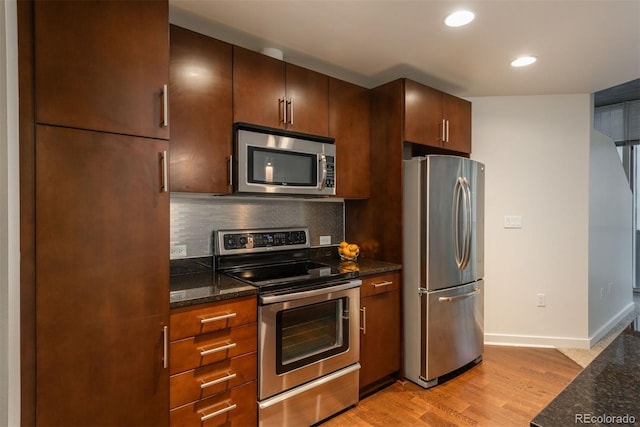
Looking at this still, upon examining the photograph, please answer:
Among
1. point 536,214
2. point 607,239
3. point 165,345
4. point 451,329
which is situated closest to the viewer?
point 165,345

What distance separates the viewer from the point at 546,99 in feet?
10.8

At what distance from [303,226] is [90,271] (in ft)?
5.27

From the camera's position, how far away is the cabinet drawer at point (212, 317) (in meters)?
1.58

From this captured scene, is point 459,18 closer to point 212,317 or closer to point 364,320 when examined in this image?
point 364,320

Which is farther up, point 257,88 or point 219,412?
point 257,88

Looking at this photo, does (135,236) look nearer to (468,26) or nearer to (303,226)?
(303,226)

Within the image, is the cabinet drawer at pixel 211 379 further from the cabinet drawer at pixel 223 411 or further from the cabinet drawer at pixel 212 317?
the cabinet drawer at pixel 212 317

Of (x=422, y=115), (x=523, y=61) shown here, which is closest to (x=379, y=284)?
(x=422, y=115)

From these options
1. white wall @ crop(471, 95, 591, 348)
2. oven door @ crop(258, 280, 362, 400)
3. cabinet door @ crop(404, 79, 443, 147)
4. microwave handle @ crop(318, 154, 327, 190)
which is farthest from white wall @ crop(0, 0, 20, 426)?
white wall @ crop(471, 95, 591, 348)

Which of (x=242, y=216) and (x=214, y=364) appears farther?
(x=242, y=216)

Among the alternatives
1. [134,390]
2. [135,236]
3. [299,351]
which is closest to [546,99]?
[299,351]

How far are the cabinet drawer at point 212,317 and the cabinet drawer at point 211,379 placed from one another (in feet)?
0.61

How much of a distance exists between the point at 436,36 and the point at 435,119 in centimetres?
75

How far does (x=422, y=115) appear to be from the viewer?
271 cm
